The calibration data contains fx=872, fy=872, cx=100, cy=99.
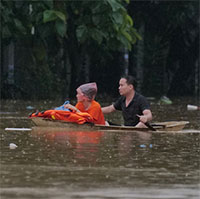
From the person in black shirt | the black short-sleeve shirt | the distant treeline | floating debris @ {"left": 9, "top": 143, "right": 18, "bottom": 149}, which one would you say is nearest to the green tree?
the distant treeline

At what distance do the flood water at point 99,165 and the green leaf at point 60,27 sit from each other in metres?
8.71

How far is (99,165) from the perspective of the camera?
394 inches

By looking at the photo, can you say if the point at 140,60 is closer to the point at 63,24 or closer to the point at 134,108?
the point at 63,24

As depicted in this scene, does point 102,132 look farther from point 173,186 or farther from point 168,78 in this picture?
point 168,78

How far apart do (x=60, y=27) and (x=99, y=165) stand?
14463 millimetres

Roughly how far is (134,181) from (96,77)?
2856 centimetres

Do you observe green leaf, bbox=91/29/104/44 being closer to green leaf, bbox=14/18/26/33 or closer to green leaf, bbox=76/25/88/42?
green leaf, bbox=76/25/88/42

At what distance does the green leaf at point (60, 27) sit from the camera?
24003 mm

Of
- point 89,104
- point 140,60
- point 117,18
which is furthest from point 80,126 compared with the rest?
point 140,60

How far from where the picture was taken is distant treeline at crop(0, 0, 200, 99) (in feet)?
83.8

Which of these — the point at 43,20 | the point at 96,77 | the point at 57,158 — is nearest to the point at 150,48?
the point at 96,77

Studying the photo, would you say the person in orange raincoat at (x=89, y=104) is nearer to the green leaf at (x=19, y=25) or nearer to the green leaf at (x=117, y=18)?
the green leaf at (x=117, y=18)

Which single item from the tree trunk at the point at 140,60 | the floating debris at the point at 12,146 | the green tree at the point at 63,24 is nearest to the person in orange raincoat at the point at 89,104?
the floating debris at the point at 12,146

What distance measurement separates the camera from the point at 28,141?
13180 mm
